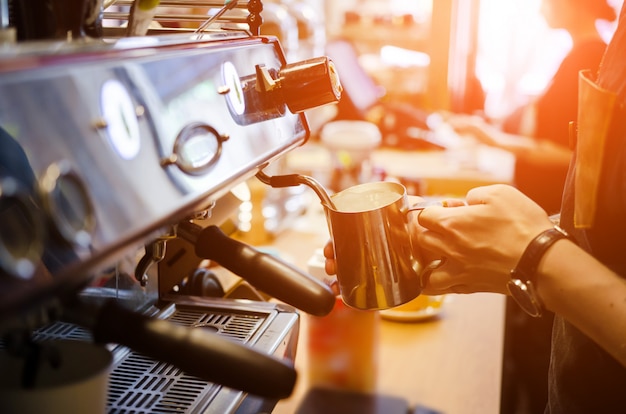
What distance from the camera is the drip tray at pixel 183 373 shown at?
2.26 ft

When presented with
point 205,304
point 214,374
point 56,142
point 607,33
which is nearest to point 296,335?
point 205,304

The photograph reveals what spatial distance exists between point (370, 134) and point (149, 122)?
181 centimetres

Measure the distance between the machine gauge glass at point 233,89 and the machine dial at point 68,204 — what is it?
0.24 metres

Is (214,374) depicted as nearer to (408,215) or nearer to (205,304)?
(408,215)

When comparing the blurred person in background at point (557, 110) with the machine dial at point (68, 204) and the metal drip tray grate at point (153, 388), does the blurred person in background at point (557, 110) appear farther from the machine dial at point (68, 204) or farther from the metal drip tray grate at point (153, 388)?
the machine dial at point (68, 204)

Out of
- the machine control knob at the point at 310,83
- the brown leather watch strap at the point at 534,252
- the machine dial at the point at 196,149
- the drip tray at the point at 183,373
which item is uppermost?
the machine control knob at the point at 310,83

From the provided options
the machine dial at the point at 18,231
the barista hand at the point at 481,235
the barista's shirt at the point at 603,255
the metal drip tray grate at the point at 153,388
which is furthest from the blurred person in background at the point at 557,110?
the machine dial at the point at 18,231

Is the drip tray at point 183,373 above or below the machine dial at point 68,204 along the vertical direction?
below

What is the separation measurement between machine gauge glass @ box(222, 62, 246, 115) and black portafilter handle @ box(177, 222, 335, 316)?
4.8 inches

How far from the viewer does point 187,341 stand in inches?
18.9

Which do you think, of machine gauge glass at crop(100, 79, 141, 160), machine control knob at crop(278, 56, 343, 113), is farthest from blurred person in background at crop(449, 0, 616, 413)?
machine gauge glass at crop(100, 79, 141, 160)

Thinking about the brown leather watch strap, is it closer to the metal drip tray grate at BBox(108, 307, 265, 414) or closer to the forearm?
the forearm

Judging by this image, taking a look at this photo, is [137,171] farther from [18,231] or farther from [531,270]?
[531,270]

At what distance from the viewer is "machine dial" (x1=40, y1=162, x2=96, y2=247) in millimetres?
405
